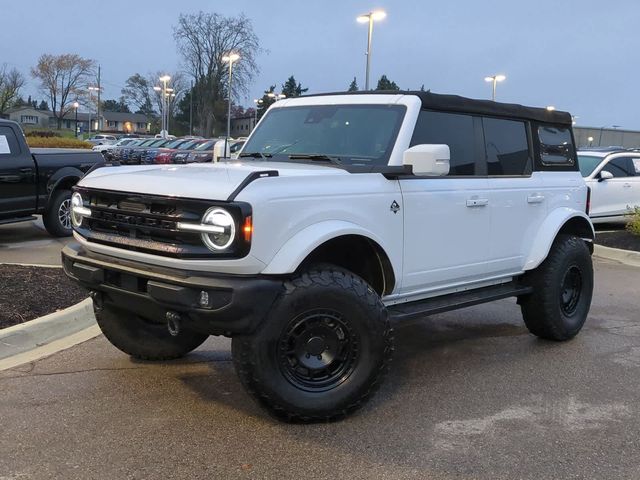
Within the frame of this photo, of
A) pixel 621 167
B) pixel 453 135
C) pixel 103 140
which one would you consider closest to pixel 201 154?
pixel 621 167

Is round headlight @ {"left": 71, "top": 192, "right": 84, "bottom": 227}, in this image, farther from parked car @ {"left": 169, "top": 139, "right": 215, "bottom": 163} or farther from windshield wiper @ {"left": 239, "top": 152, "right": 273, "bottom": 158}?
parked car @ {"left": 169, "top": 139, "right": 215, "bottom": 163}

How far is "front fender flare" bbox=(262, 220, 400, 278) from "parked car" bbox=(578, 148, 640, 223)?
10413 mm

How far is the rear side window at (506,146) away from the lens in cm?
521

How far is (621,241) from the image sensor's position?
442 inches

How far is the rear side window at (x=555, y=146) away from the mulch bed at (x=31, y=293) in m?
4.07

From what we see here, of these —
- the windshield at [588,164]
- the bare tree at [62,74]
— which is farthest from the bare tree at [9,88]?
the windshield at [588,164]

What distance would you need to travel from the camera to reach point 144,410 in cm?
399

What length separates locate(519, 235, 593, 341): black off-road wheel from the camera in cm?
547

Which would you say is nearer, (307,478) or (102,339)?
(307,478)

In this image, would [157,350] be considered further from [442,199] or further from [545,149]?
[545,149]

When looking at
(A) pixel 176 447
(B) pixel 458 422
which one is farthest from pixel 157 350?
(B) pixel 458 422

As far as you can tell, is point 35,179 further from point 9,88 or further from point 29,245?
point 9,88

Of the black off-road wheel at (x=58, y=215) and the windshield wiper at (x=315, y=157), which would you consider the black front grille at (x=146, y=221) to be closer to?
the windshield wiper at (x=315, y=157)

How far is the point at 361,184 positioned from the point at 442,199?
0.77 m
